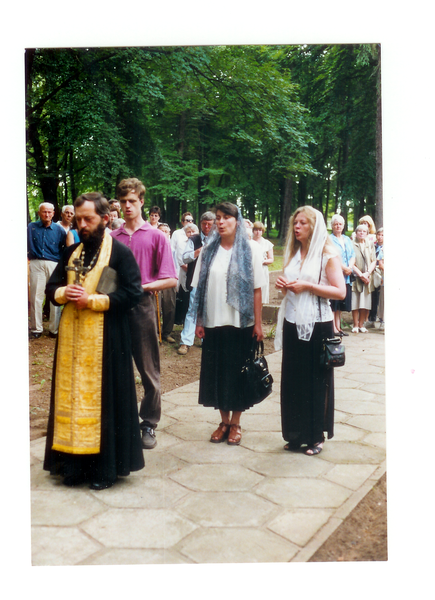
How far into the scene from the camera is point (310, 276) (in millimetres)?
3379

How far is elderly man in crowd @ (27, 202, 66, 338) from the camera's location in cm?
320

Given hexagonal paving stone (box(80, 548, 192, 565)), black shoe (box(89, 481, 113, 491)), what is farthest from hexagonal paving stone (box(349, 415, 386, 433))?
black shoe (box(89, 481, 113, 491))

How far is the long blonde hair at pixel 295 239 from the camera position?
11.0ft

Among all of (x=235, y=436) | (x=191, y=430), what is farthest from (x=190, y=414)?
(x=235, y=436)

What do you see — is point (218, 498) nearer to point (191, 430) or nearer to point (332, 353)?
point (191, 430)

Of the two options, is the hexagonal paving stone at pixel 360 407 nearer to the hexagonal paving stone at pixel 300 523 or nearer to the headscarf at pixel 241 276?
the hexagonal paving stone at pixel 300 523

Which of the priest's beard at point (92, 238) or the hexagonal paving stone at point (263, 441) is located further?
the hexagonal paving stone at point (263, 441)

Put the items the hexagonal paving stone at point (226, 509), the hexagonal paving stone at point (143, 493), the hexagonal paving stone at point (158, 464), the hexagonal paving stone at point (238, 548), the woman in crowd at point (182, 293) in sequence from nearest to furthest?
the hexagonal paving stone at point (238, 548) < the hexagonal paving stone at point (226, 509) < the hexagonal paving stone at point (143, 493) < the hexagonal paving stone at point (158, 464) < the woman in crowd at point (182, 293)

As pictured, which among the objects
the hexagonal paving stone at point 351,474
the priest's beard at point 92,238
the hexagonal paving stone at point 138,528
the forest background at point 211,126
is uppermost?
the forest background at point 211,126

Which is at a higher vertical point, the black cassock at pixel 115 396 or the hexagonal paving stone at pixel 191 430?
the black cassock at pixel 115 396

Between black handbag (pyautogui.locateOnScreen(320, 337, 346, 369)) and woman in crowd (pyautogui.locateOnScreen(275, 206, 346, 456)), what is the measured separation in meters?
0.04

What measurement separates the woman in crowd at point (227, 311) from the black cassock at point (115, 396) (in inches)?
24.6

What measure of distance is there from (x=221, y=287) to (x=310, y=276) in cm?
63

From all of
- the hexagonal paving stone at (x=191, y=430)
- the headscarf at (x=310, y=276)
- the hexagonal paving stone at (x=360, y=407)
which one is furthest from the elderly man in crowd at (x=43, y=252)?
the hexagonal paving stone at (x=360, y=407)
